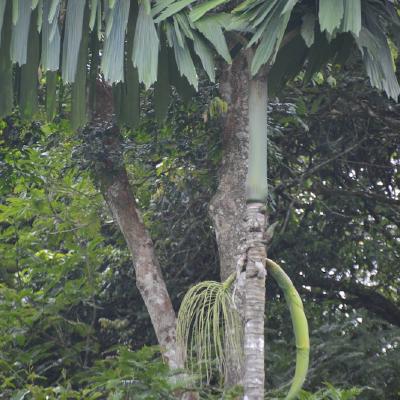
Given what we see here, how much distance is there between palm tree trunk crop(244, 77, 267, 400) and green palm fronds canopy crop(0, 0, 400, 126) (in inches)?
19.2

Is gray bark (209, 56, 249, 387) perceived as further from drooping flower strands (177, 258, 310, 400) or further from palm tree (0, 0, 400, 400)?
drooping flower strands (177, 258, 310, 400)

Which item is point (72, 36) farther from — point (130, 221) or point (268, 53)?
point (130, 221)

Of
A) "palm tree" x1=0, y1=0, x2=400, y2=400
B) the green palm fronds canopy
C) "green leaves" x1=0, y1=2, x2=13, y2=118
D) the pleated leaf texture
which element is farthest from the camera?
"green leaves" x1=0, y1=2, x2=13, y2=118

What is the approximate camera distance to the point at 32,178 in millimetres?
8266

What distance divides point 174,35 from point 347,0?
908mm

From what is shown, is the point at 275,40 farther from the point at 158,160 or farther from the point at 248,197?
the point at 158,160

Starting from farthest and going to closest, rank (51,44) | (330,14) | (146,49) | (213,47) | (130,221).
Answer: (130,221)
(213,47)
(51,44)
(146,49)
(330,14)

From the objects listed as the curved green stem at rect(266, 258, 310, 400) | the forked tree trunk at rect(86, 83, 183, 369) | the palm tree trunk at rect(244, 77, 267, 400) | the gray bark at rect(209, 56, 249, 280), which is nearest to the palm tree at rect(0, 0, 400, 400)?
the palm tree trunk at rect(244, 77, 267, 400)

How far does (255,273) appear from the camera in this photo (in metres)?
4.18

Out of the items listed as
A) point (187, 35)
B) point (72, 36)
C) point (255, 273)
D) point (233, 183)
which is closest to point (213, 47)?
point (187, 35)

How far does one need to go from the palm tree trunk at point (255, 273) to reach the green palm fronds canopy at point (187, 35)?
489 millimetres

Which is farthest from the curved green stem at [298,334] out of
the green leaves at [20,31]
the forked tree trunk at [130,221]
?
the forked tree trunk at [130,221]

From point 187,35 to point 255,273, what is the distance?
1301mm

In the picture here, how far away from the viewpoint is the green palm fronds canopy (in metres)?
4.40
